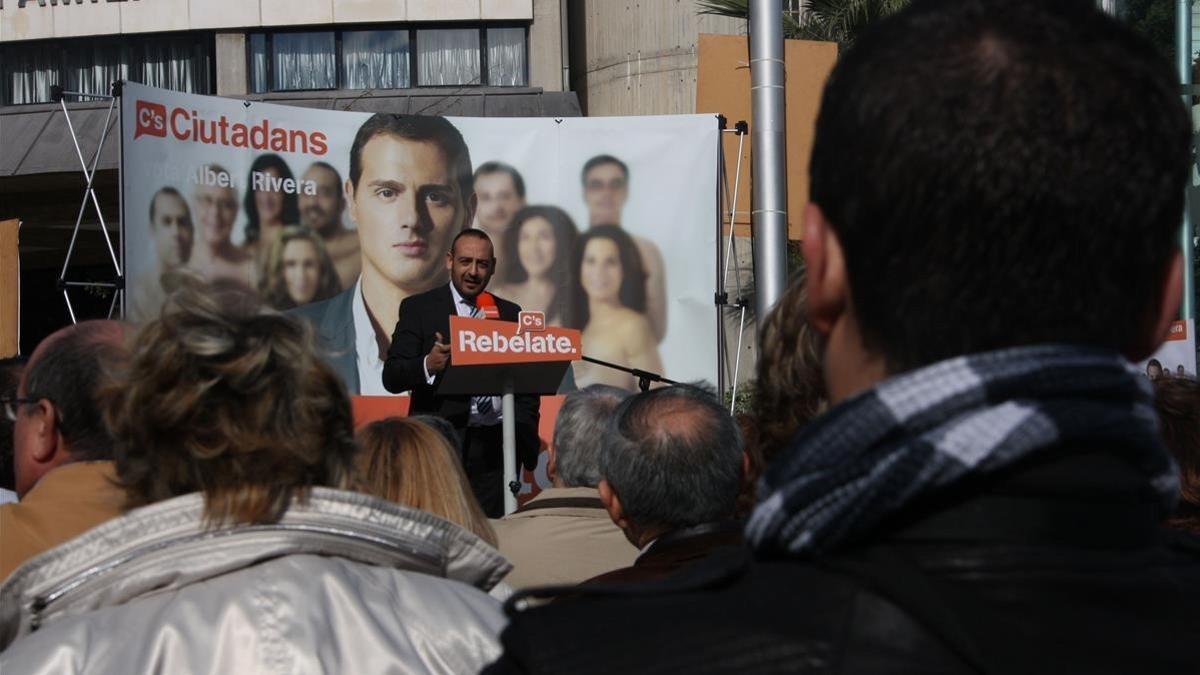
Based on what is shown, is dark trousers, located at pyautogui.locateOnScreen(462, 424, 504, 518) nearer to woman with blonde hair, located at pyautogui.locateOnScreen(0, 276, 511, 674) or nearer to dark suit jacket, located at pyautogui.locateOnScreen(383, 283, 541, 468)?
dark suit jacket, located at pyautogui.locateOnScreen(383, 283, 541, 468)

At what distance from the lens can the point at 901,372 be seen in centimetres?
109

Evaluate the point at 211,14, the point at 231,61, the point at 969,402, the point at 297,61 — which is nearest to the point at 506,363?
the point at 969,402

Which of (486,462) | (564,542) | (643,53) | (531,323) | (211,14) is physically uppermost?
(211,14)

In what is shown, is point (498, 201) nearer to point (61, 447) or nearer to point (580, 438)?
point (580, 438)

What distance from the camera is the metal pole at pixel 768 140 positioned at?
25.0 feet

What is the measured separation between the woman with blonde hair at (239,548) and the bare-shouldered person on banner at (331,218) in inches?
230

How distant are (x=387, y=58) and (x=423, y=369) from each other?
13.4 m

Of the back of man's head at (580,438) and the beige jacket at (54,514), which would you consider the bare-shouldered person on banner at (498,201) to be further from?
the beige jacket at (54,514)

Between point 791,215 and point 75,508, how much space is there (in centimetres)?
665

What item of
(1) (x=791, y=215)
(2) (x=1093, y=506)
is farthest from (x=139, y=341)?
(1) (x=791, y=215)

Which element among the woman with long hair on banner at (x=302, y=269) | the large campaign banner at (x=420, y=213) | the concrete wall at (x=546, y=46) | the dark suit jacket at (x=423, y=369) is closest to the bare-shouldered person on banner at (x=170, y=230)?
the large campaign banner at (x=420, y=213)

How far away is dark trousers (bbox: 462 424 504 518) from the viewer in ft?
23.6

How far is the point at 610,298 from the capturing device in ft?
27.9

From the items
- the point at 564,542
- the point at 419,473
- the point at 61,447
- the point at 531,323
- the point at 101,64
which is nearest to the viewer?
the point at 61,447
